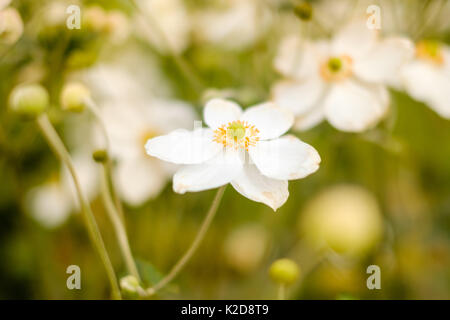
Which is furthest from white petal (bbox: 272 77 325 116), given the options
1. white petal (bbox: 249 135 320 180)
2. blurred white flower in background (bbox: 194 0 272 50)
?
blurred white flower in background (bbox: 194 0 272 50)

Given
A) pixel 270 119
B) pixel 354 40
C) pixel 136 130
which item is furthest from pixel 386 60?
pixel 136 130

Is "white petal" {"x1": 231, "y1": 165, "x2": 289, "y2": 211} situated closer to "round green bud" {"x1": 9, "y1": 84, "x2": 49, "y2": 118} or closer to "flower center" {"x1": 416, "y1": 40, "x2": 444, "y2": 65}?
"round green bud" {"x1": 9, "y1": 84, "x2": 49, "y2": 118}

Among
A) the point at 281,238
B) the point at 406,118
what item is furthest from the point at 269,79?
the point at 406,118

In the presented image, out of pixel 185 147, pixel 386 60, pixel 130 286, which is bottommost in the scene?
pixel 130 286

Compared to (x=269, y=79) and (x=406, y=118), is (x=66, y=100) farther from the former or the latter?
(x=406, y=118)

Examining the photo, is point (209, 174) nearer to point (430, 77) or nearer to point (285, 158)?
point (285, 158)

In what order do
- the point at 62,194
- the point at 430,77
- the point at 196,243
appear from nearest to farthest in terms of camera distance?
the point at 196,243 → the point at 430,77 → the point at 62,194

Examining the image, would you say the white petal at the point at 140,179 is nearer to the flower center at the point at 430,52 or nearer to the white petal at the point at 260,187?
the white petal at the point at 260,187

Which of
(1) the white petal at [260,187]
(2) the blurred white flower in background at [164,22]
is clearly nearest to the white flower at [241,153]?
(1) the white petal at [260,187]
